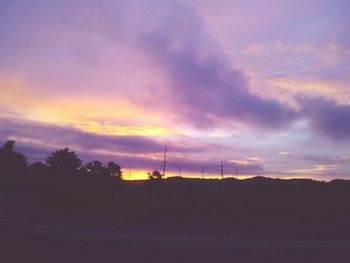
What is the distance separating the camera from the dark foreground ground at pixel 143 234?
1647cm

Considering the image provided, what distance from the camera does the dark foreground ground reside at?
54.0 feet

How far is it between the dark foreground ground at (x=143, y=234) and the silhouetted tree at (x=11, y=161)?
873 inches

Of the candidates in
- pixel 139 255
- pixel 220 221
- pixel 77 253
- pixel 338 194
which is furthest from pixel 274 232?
pixel 338 194

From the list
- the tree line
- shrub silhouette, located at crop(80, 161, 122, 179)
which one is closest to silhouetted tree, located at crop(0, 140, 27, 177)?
the tree line

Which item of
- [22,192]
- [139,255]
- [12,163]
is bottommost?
[139,255]

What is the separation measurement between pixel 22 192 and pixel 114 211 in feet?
68.2

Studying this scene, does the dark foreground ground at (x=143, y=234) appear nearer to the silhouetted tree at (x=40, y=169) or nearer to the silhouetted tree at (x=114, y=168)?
the silhouetted tree at (x=114, y=168)

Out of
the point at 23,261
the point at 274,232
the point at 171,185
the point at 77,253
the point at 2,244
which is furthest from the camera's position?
the point at 171,185

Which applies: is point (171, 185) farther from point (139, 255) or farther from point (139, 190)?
point (139, 255)

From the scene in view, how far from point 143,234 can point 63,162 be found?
167 ft

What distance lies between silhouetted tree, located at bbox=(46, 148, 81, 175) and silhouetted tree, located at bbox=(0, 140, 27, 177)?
671 centimetres

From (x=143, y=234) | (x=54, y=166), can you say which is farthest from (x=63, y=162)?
(x=143, y=234)

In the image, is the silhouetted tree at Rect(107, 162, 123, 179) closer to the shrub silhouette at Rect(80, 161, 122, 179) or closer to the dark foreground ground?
the shrub silhouette at Rect(80, 161, 122, 179)

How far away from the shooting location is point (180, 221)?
33.5m
